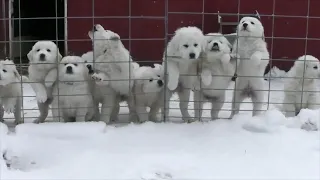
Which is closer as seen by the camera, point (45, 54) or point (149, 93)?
point (45, 54)

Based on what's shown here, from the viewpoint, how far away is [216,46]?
190 inches

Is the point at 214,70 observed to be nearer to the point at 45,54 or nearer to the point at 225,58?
the point at 225,58

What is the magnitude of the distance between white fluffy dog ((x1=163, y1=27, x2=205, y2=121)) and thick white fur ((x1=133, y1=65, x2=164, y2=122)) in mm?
125

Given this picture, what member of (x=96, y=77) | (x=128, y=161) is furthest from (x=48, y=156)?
(x=96, y=77)

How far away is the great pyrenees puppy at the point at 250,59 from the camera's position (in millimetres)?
4996

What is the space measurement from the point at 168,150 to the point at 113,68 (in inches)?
51.4

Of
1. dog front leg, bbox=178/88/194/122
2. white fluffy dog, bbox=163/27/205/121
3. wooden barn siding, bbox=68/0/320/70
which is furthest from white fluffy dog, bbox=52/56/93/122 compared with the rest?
wooden barn siding, bbox=68/0/320/70

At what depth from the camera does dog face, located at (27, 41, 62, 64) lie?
4.79m

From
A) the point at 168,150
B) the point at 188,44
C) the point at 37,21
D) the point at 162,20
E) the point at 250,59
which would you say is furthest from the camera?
the point at 37,21

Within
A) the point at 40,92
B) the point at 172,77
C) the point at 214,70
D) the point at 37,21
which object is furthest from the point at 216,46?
the point at 37,21

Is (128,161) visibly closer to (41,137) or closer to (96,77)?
(41,137)

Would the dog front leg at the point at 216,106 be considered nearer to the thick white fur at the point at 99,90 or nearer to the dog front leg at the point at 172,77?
the dog front leg at the point at 172,77

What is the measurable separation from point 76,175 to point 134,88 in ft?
5.69

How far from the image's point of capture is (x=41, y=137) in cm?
412
